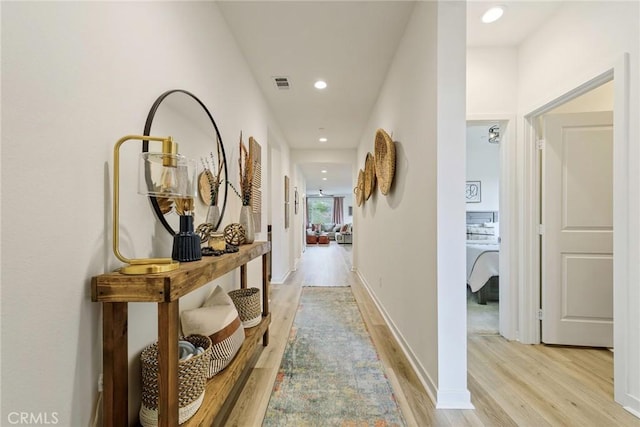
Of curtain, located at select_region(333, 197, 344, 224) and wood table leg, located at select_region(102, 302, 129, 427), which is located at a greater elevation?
curtain, located at select_region(333, 197, 344, 224)

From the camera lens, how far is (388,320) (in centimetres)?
274

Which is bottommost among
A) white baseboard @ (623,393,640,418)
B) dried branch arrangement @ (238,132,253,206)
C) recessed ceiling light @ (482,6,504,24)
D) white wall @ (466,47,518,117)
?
white baseboard @ (623,393,640,418)

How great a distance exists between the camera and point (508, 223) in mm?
2500

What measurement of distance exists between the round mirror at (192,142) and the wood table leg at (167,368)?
457 mm

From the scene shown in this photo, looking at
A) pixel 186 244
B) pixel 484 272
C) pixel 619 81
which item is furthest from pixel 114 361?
pixel 484 272

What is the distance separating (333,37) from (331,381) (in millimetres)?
2558

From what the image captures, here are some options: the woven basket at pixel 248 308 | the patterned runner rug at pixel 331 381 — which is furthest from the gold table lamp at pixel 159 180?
the patterned runner rug at pixel 331 381

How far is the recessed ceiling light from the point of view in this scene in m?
2.02

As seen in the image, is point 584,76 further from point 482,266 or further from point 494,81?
point 482,266

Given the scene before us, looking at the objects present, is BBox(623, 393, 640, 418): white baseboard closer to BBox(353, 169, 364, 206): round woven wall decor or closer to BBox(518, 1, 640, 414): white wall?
BBox(518, 1, 640, 414): white wall

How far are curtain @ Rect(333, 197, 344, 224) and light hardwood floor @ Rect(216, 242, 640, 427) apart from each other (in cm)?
1256

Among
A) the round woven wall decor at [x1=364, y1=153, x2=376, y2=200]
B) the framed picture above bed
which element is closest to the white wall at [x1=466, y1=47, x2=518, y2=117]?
the round woven wall decor at [x1=364, y1=153, x2=376, y2=200]

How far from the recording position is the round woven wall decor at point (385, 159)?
7.99 feet

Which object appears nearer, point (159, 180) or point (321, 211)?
point (159, 180)
